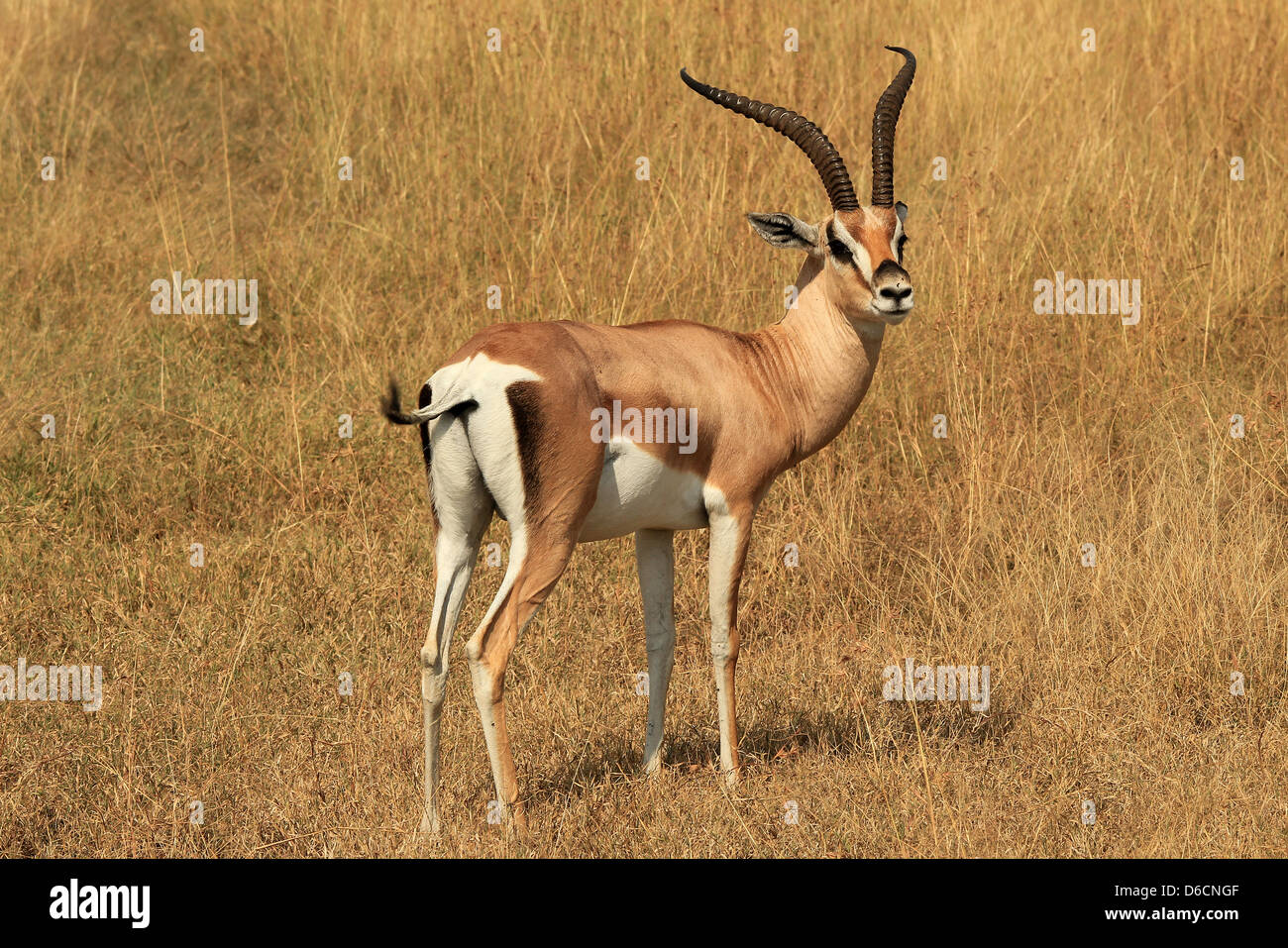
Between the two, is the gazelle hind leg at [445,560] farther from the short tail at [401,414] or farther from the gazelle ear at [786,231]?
the gazelle ear at [786,231]

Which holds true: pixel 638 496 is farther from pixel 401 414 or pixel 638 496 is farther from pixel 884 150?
pixel 884 150

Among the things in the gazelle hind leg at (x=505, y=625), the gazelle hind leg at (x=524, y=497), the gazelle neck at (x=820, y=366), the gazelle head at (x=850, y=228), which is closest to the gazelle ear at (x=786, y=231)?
the gazelle head at (x=850, y=228)

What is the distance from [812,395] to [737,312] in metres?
2.79

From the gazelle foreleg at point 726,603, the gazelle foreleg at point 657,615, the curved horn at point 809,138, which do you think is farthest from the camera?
the gazelle foreleg at point 657,615

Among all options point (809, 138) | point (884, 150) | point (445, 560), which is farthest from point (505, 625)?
point (884, 150)

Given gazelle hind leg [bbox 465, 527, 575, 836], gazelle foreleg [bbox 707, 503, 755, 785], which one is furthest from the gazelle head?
gazelle hind leg [bbox 465, 527, 575, 836]

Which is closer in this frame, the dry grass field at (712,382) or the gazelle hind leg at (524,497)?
the gazelle hind leg at (524,497)

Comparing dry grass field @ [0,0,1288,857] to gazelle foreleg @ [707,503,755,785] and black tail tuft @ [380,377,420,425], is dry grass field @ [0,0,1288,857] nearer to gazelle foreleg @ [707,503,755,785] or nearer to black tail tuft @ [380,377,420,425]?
gazelle foreleg @ [707,503,755,785]

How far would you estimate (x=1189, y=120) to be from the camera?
10273 mm

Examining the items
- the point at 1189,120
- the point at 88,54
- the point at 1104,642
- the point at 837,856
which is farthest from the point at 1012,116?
the point at 88,54

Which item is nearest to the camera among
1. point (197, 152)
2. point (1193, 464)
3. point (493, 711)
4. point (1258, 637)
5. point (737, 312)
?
point (493, 711)

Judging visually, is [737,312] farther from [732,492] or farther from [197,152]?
[197,152]

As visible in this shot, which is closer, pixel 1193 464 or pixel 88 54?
pixel 1193 464

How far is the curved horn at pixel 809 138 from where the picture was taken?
18.1 feet
